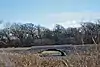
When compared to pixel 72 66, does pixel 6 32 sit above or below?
above

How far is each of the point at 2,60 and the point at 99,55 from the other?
9.73 ft

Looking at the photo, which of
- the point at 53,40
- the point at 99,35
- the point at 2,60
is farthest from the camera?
the point at 53,40

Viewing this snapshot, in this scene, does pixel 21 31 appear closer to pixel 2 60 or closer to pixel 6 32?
pixel 6 32

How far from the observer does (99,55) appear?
467cm

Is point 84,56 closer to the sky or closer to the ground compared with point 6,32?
closer to the ground

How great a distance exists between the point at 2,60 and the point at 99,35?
9.10 feet

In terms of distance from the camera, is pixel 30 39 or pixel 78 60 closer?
pixel 78 60

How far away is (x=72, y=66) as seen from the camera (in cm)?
496

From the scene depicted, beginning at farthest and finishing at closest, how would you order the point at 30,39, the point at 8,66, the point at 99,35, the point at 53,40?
1. the point at 30,39
2. the point at 53,40
3. the point at 8,66
4. the point at 99,35

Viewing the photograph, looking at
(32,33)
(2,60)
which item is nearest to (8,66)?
(2,60)

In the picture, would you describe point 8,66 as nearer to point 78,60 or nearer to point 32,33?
point 78,60

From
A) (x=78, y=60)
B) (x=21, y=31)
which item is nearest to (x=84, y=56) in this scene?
(x=78, y=60)

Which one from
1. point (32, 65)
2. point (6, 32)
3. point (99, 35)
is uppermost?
point (6, 32)

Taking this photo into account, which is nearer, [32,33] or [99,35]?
[99,35]
